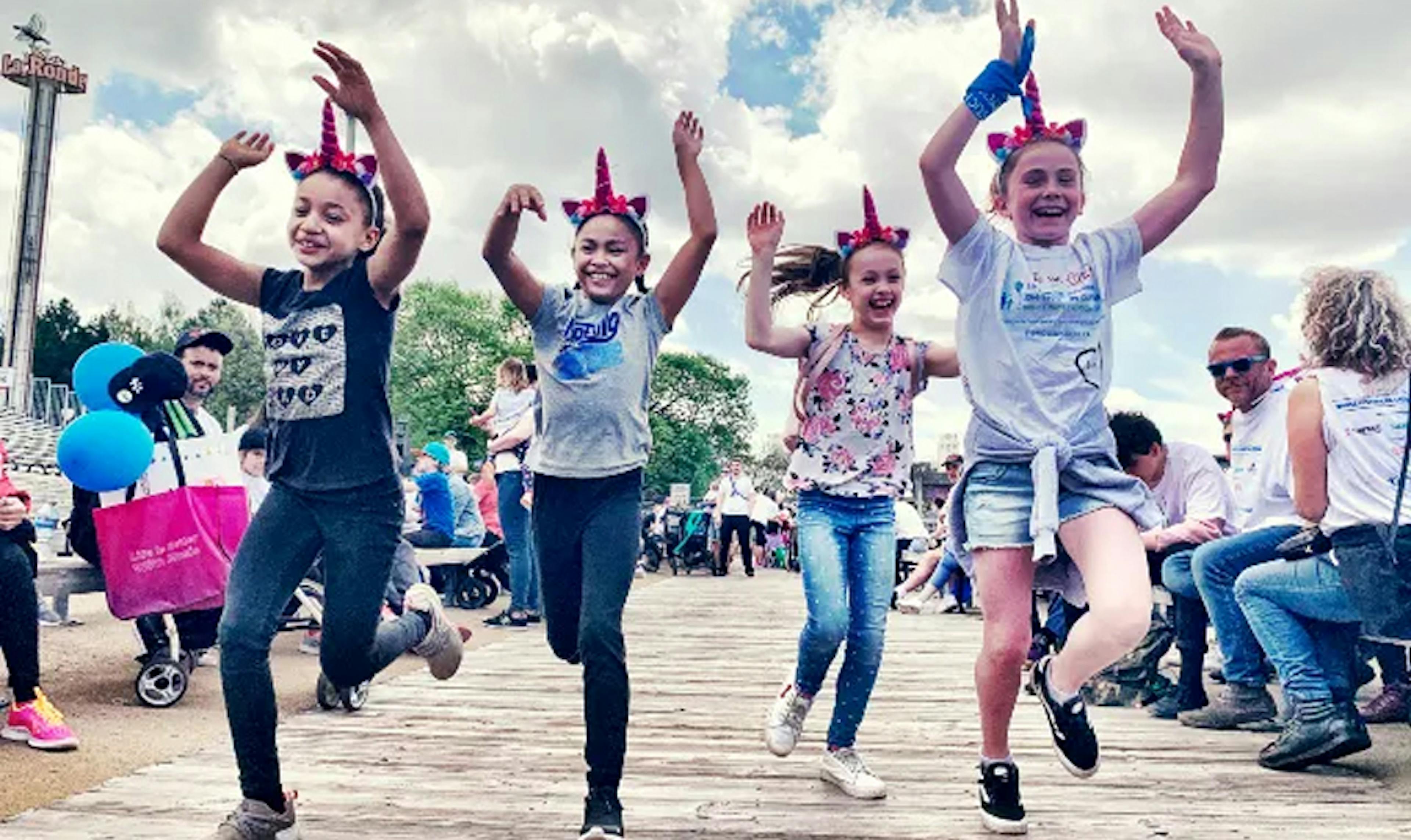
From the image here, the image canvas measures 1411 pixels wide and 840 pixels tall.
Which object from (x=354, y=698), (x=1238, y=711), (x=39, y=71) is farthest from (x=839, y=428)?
(x=39, y=71)

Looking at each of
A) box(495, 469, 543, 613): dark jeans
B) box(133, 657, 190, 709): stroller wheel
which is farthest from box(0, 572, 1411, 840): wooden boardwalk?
box(495, 469, 543, 613): dark jeans

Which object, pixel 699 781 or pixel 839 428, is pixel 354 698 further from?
pixel 839 428

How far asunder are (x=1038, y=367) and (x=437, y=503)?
28.7ft

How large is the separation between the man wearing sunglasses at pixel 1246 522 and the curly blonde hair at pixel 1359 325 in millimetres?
750

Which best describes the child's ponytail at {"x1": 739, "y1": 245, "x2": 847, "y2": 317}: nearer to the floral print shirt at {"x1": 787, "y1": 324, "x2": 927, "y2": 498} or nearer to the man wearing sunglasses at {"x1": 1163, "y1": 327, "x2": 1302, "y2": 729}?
the floral print shirt at {"x1": 787, "y1": 324, "x2": 927, "y2": 498}

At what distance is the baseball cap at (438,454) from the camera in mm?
12812

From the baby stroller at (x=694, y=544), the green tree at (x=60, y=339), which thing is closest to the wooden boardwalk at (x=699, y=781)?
the baby stroller at (x=694, y=544)

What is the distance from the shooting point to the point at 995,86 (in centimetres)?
341

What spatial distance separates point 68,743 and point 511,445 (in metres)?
4.84

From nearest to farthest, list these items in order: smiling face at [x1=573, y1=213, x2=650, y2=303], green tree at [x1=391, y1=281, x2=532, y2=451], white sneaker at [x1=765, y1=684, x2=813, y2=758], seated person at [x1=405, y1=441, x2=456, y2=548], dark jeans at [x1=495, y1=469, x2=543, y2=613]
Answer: smiling face at [x1=573, y1=213, x2=650, y2=303]
white sneaker at [x1=765, y1=684, x2=813, y2=758]
dark jeans at [x1=495, y1=469, x2=543, y2=613]
seated person at [x1=405, y1=441, x2=456, y2=548]
green tree at [x1=391, y1=281, x2=532, y2=451]

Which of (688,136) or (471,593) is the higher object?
(688,136)

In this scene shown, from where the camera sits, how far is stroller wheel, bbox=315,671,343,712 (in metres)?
5.53

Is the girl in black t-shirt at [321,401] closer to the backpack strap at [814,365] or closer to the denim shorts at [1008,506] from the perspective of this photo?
the backpack strap at [814,365]

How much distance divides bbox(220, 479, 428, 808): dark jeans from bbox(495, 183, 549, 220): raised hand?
2.91ft
